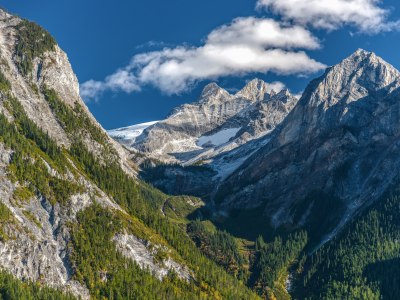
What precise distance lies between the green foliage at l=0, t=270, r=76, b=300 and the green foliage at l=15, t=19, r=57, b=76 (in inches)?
4222

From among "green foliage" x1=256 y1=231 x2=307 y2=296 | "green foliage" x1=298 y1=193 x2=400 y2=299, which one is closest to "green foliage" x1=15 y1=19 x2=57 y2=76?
"green foliage" x1=256 y1=231 x2=307 y2=296

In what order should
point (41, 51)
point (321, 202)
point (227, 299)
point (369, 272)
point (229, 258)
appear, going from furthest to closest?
point (321, 202) < point (41, 51) < point (229, 258) < point (369, 272) < point (227, 299)

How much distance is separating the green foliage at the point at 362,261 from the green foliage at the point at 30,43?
518ft

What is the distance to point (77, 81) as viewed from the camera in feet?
620

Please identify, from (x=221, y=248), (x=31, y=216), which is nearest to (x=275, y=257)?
(x=221, y=248)

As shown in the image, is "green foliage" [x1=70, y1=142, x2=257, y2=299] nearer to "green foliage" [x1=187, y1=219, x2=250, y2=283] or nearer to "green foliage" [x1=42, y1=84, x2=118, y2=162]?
"green foliage" [x1=42, y1=84, x2=118, y2=162]

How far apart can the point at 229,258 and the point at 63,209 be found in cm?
8348

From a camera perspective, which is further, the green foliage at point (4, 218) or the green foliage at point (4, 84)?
the green foliage at point (4, 84)

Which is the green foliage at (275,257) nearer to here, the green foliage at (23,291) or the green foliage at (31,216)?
the green foliage at (23,291)

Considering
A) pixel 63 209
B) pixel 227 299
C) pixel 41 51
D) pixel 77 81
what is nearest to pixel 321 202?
pixel 227 299

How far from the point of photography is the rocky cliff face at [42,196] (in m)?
90.4

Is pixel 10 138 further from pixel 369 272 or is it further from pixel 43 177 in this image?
pixel 369 272

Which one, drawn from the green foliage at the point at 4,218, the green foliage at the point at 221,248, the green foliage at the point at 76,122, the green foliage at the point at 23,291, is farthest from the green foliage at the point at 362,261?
the green foliage at the point at 4,218

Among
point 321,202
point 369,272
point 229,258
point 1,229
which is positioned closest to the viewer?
point 1,229
